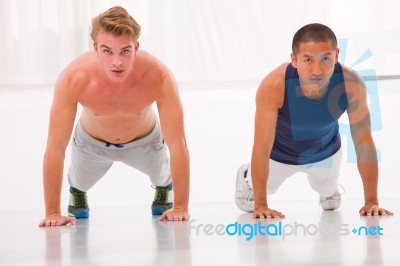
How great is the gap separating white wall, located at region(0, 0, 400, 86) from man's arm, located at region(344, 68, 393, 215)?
7.99 feet

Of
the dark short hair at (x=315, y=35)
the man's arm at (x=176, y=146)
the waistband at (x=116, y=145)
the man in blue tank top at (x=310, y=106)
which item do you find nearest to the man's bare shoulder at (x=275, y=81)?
the man in blue tank top at (x=310, y=106)

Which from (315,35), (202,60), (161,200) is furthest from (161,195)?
(202,60)

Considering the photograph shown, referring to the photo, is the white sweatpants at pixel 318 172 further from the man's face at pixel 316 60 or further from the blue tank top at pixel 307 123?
the man's face at pixel 316 60

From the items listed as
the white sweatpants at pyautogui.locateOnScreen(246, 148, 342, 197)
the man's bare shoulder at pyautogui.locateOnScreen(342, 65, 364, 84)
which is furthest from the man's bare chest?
the man's bare shoulder at pyautogui.locateOnScreen(342, 65, 364, 84)

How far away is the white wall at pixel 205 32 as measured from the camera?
5363 mm

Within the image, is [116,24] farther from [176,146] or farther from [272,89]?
[272,89]

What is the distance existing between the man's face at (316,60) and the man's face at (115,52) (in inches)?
24.6

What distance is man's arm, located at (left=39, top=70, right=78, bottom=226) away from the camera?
Result: 290 centimetres

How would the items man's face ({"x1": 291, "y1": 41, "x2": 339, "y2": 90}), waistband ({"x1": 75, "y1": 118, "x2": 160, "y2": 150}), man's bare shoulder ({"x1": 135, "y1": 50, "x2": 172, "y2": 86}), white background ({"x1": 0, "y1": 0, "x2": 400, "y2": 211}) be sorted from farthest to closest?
white background ({"x1": 0, "y1": 0, "x2": 400, "y2": 211})
waistband ({"x1": 75, "y1": 118, "x2": 160, "y2": 150})
man's bare shoulder ({"x1": 135, "y1": 50, "x2": 172, "y2": 86})
man's face ({"x1": 291, "y1": 41, "x2": 339, "y2": 90})

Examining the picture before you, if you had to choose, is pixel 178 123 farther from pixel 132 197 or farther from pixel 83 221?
pixel 132 197

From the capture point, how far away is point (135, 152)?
11.0 ft

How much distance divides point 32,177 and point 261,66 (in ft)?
5.84

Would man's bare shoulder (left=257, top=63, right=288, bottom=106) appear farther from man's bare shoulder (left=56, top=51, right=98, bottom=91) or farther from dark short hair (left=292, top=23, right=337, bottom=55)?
man's bare shoulder (left=56, top=51, right=98, bottom=91)

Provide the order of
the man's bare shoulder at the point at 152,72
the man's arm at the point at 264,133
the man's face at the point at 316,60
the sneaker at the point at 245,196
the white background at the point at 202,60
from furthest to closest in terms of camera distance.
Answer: the white background at the point at 202,60 → the sneaker at the point at 245,196 → the man's bare shoulder at the point at 152,72 → the man's arm at the point at 264,133 → the man's face at the point at 316,60
